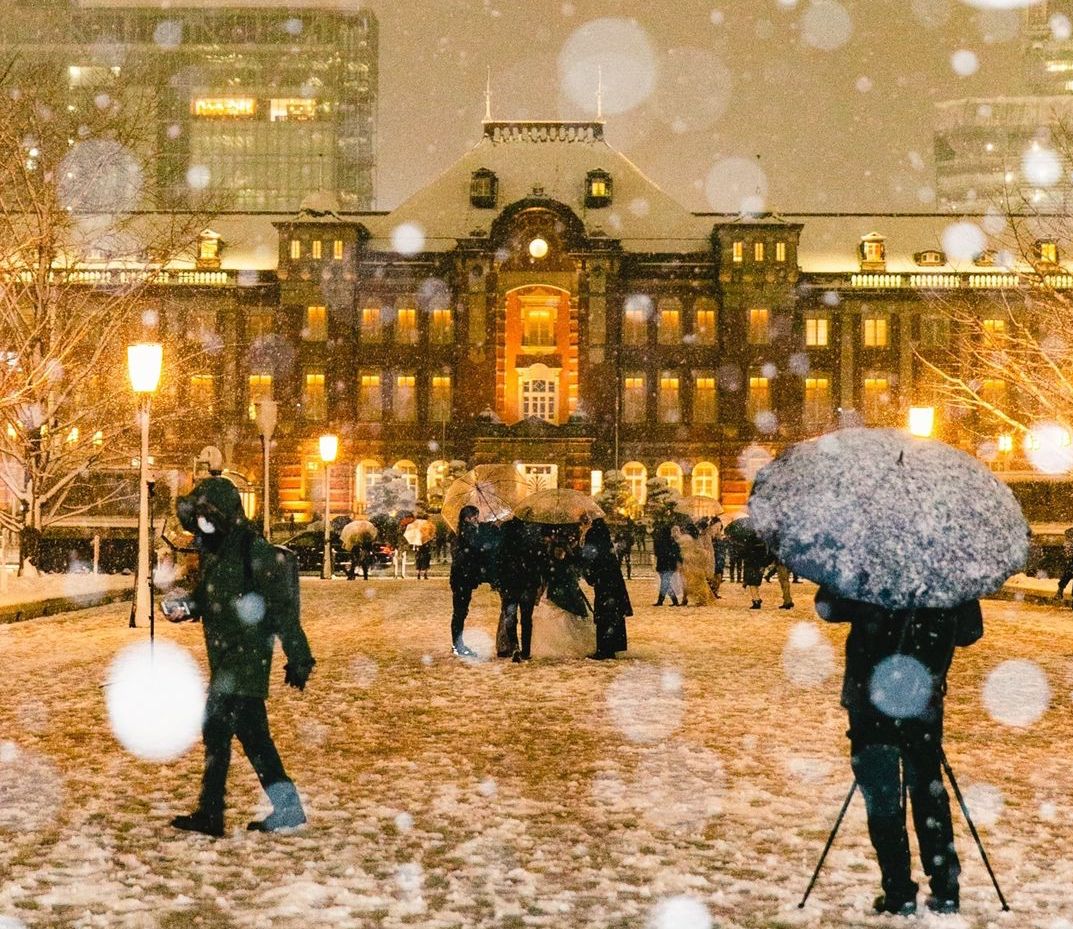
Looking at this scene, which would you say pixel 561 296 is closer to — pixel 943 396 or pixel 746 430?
pixel 746 430

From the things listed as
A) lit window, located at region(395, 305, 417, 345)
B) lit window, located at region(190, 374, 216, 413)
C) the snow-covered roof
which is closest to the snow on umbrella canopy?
the snow-covered roof

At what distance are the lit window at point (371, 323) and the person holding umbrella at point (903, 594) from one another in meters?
58.7

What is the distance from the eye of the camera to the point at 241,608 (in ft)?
20.8

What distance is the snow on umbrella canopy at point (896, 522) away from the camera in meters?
5.05

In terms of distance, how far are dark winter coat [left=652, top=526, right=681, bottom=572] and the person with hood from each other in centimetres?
1800

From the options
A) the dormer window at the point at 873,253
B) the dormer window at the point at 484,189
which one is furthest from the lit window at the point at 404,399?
the dormer window at the point at 873,253

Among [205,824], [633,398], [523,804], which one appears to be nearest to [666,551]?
[523,804]

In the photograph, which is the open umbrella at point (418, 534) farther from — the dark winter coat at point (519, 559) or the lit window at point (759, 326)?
the lit window at point (759, 326)

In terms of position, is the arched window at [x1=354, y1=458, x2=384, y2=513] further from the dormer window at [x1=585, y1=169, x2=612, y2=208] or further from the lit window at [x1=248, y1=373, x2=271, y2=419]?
the dormer window at [x1=585, y1=169, x2=612, y2=208]

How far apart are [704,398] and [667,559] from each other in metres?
39.4

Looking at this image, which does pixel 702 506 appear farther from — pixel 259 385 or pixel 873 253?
pixel 873 253

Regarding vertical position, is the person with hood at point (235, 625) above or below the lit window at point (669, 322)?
below

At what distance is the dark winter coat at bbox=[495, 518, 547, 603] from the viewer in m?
14.2

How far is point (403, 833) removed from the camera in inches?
260
